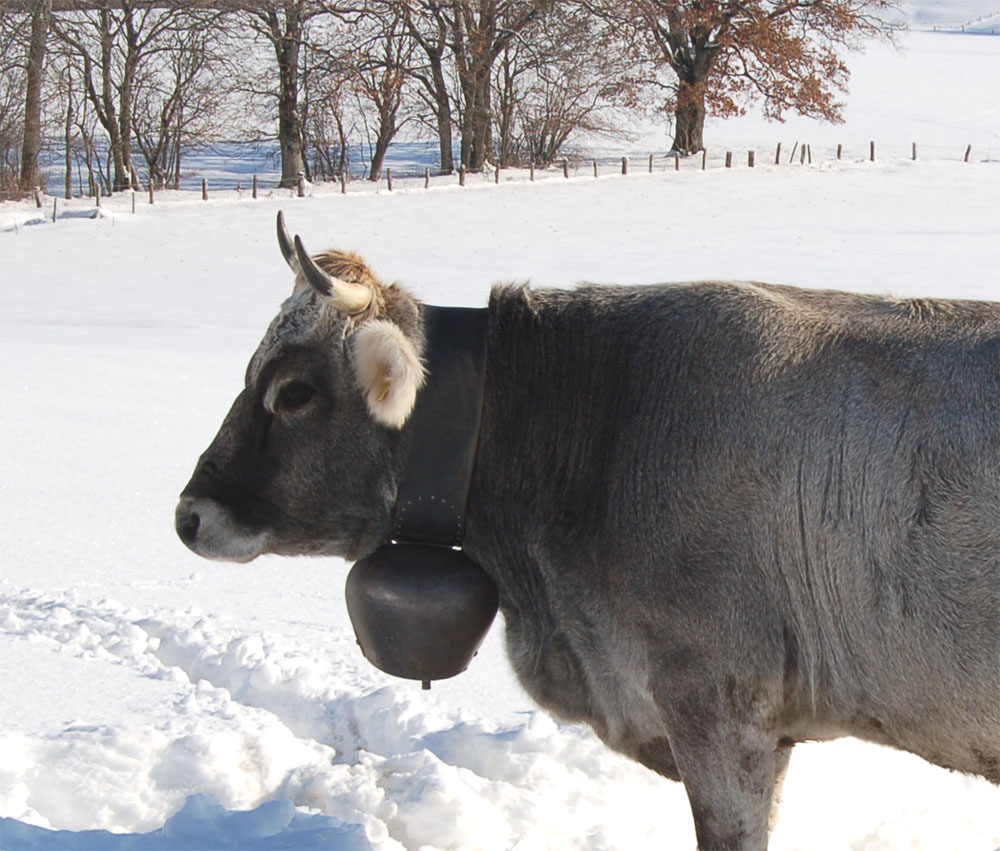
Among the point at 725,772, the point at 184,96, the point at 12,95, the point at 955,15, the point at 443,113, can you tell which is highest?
the point at 955,15

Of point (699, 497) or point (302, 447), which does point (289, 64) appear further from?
point (699, 497)

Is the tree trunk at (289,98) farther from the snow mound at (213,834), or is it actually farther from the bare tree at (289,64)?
the snow mound at (213,834)

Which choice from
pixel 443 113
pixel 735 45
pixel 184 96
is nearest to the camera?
pixel 443 113

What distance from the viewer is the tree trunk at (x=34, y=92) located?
36062mm

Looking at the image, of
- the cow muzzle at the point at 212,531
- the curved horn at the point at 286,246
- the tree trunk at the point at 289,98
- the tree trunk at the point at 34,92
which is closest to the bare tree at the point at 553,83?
the tree trunk at the point at 289,98

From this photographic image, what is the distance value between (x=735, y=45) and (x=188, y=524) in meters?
42.3

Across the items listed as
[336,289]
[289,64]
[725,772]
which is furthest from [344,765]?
[289,64]

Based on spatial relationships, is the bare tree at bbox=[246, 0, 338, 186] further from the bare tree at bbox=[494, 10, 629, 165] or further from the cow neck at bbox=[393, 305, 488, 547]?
the cow neck at bbox=[393, 305, 488, 547]

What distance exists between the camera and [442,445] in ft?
Result: 11.0

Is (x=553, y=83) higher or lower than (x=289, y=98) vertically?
higher

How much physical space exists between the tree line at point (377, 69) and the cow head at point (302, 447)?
118 ft

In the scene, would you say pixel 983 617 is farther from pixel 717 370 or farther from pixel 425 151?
pixel 425 151

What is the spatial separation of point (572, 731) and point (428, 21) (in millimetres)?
39464

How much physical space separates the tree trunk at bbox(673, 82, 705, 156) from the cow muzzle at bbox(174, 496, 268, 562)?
41534 millimetres
